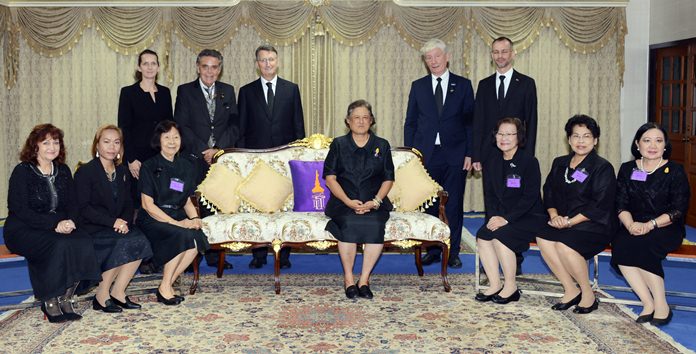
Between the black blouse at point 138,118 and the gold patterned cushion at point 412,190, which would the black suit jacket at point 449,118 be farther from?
the black blouse at point 138,118

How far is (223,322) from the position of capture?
187 inches

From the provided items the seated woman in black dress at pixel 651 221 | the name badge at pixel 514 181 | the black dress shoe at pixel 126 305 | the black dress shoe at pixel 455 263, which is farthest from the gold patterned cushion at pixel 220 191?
the seated woman in black dress at pixel 651 221

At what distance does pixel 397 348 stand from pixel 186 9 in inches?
241

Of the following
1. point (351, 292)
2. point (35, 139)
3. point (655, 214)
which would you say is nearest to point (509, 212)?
point (655, 214)

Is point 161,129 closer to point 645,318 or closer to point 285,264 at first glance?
point 285,264

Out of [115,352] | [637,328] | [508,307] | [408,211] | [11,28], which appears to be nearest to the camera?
[115,352]

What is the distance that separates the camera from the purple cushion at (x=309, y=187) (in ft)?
19.8

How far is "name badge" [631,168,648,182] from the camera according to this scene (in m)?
4.77

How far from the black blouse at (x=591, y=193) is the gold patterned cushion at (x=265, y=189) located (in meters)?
2.13

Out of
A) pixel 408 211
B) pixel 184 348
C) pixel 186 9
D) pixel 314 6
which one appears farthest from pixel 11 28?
pixel 184 348

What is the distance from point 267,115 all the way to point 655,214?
307 cm

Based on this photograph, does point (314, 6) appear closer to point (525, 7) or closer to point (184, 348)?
point (525, 7)

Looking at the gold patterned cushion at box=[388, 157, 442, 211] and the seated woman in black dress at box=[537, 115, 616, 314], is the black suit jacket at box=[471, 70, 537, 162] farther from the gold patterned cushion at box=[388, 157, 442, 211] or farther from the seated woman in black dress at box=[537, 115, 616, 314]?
the seated woman in black dress at box=[537, 115, 616, 314]

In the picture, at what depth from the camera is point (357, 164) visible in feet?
18.5
